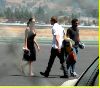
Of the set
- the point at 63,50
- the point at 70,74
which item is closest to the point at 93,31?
the point at 63,50

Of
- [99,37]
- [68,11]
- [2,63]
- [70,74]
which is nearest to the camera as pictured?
[68,11]

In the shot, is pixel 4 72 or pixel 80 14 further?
pixel 4 72

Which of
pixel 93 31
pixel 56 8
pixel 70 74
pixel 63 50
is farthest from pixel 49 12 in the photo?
pixel 70 74

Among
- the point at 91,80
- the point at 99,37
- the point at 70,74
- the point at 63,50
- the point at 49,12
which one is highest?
the point at 49,12

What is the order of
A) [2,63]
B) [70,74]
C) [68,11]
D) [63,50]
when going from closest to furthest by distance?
[68,11] < [2,63] < [63,50] < [70,74]

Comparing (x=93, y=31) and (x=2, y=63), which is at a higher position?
(x=93, y=31)

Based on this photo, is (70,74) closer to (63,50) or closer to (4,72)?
(63,50)

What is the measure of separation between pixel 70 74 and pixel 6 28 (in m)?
6.93

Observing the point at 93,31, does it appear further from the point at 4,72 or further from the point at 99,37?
the point at 4,72

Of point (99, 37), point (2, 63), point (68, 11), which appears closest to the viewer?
point (68, 11)

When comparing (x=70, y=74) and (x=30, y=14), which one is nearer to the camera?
(x=30, y=14)

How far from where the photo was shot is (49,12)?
89.7 inches

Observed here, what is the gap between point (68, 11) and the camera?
217 cm

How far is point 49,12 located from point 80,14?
0.56 feet
